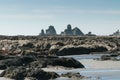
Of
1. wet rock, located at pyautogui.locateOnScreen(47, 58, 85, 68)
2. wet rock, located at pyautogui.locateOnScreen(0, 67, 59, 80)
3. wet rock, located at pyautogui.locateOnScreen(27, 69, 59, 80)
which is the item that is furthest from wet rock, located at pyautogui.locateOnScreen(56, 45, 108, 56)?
wet rock, located at pyautogui.locateOnScreen(27, 69, 59, 80)

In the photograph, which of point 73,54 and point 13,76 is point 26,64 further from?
point 73,54

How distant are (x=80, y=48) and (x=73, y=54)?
351 centimetres

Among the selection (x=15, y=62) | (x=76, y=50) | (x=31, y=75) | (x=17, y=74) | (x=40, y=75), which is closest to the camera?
(x=31, y=75)

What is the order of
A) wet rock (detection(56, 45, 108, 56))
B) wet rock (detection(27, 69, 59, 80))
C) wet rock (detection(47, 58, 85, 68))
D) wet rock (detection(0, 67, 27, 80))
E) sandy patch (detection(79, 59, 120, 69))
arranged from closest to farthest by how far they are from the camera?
1. wet rock (detection(27, 69, 59, 80))
2. wet rock (detection(0, 67, 27, 80))
3. wet rock (detection(47, 58, 85, 68))
4. sandy patch (detection(79, 59, 120, 69))
5. wet rock (detection(56, 45, 108, 56))

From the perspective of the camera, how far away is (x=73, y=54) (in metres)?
70.7

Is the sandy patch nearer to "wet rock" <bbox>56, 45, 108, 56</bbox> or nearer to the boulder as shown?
the boulder

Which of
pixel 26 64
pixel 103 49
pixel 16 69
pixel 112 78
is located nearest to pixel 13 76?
pixel 16 69

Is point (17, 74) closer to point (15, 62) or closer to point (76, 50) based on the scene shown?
point (15, 62)

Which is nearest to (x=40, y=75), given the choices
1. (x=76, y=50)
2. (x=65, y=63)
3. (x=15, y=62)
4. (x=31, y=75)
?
(x=31, y=75)

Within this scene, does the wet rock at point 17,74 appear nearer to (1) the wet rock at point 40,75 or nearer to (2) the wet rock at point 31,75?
(2) the wet rock at point 31,75

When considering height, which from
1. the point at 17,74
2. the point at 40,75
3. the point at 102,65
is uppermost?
the point at 17,74

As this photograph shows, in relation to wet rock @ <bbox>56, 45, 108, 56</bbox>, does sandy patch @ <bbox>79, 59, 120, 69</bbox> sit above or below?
below

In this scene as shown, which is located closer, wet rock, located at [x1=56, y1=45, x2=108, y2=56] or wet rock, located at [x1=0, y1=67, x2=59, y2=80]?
wet rock, located at [x1=0, y1=67, x2=59, y2=80]

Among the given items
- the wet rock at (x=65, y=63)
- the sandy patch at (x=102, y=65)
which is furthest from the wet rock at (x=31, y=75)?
the sandy patch at (x=102, y=65)
